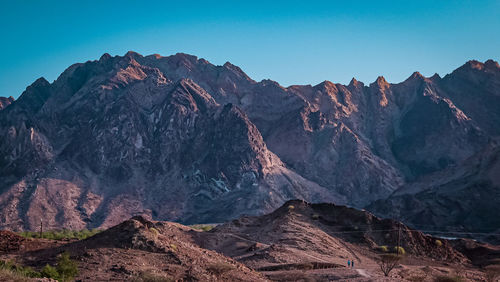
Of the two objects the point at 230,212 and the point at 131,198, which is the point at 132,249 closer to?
the point at 230,212

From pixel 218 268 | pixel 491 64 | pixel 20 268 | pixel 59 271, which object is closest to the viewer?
pixel 59 271

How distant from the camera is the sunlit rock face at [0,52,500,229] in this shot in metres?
123

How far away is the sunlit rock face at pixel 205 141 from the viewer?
405ft

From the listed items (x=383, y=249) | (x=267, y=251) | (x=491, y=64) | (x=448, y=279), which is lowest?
(x=448, y=279)

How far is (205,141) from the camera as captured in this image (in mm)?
147875

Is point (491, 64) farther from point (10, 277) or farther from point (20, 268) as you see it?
point (10, 277)

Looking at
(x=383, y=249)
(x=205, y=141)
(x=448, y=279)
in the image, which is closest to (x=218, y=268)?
(x=448, y=279)

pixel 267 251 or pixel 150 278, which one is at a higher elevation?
pixel 267 251

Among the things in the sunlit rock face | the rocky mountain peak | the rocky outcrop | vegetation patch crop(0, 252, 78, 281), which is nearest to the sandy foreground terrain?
vegetation patch crop(0, 252, 78, 281)

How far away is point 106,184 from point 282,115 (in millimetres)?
65166

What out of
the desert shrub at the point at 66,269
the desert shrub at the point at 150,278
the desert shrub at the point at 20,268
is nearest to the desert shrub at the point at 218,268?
the desert shrub at the point at 150,278

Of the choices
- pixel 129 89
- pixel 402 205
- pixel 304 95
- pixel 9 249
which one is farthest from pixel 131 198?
pixel 9 249

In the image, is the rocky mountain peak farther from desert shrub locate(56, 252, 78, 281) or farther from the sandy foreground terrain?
desert shrub locate(56, 252, 78, 281)

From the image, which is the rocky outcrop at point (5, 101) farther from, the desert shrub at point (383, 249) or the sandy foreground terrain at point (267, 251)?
the desert shrub at point (383, 249)
